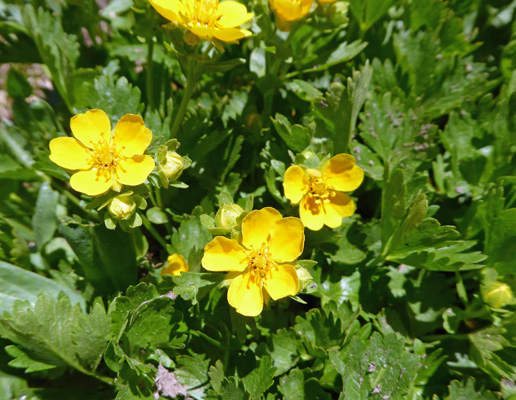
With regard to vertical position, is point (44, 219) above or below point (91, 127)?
below

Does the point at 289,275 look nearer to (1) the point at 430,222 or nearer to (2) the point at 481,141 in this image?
(1) the point at 430,222

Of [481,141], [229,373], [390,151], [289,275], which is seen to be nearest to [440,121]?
[481,141]

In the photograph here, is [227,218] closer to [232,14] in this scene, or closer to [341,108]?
[341,108]

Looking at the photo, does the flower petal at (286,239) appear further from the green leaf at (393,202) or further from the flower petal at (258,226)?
the green leaf at (393,202)

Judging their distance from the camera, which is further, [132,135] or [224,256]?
[132,135]

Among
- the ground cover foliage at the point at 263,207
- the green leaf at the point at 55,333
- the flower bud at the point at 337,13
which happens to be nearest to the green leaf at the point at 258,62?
the ground cover foliage at the point at 263,207

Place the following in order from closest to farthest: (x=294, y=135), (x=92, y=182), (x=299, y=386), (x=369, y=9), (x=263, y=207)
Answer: (x=92, y=182)
(x=299, y=386)
(x=294, y=135)
(x=263, y=207)
(x=369, y=9)

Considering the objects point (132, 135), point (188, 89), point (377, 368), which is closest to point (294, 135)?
point (188, 89)

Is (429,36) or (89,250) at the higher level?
(429,36)
